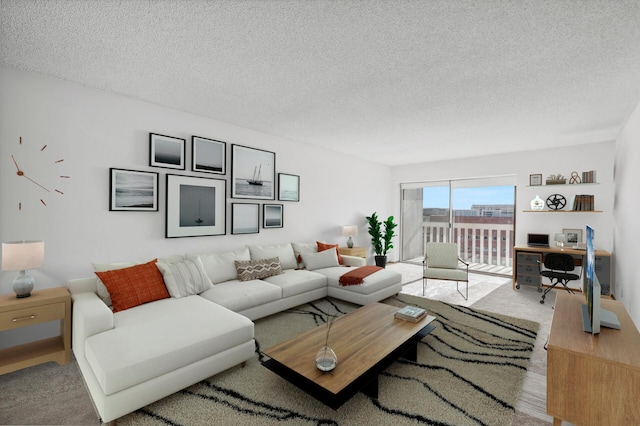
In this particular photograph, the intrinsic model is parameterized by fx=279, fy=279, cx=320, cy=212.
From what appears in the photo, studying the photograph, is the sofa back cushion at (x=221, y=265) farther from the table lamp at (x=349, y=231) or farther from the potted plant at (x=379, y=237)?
the potted plant at (x=379, y=237)

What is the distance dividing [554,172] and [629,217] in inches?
89.4

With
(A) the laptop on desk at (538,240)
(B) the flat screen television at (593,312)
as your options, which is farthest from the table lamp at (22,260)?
(A) the laptop on desk at (538,240)

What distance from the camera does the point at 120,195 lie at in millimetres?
3197

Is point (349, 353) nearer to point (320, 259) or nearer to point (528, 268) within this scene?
point (320, 259)

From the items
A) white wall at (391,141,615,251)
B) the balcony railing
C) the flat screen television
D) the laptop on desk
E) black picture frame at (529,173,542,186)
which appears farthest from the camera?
the balcony railing

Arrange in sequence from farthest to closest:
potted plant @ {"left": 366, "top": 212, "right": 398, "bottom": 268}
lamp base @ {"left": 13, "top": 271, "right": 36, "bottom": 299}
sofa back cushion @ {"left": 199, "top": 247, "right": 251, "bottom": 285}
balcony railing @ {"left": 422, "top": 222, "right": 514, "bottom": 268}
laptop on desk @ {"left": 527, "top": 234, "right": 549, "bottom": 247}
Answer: potted plant @ {"left": 366, "top": 212, "right": 398, "bottom": 268}
balcony railing @ {"left": 422, "top": 222, "right": 514, "bottom": 268}
laptop on desk @ {"left": 527, "top": 234, "right": 549, "bottom": 247}
sofa back cushion @ {"left": 199, "top": 247, "right": 251, "bottom": 285}
lamp base @ {"left": 13, "top": 271, "right": 36, "bottom": 299}

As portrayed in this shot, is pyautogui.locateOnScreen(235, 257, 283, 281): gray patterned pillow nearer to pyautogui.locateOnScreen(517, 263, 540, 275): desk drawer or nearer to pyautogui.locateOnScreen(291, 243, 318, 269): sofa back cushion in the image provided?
pyautogui.locateOnScreen(291, 243, 318, 269): sofa back cushion

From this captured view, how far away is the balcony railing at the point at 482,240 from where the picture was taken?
20.8 ft

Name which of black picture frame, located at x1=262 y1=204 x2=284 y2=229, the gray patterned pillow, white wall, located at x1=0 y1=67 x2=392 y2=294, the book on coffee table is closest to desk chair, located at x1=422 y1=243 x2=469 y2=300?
the book on coffee table

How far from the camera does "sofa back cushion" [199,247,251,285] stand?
3543 millimetres

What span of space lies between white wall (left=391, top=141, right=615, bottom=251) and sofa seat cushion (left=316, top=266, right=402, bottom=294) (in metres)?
3.36

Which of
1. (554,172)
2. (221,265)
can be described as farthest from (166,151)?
(554,172)

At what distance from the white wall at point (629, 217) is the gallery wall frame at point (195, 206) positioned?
486 cm

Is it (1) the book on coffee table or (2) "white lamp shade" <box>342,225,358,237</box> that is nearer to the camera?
(1) the book on coffee table
